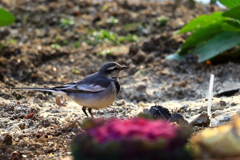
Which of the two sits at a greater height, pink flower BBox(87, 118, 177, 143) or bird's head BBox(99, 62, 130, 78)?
bird's head BBox(99, 62, 130, 78)

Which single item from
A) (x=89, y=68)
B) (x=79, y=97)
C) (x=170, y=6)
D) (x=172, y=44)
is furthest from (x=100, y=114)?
(x=170, y=6)

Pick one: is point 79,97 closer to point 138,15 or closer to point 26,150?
point 26,150

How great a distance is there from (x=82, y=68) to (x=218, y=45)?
276 centimetres

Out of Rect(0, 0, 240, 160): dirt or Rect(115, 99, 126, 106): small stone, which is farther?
Rect(115, 99, 126, 106): small stone

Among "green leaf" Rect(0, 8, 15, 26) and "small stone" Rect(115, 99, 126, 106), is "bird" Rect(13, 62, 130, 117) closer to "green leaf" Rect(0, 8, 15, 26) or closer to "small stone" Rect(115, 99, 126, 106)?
"small stone" Rect(115, 99, 126, 106)

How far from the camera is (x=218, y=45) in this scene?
24.9ft

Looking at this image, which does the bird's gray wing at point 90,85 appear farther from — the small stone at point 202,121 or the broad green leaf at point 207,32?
the broad green leaf at point 207,32

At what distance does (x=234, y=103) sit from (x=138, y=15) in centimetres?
567

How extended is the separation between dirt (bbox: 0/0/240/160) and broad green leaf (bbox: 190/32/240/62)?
1.30ft

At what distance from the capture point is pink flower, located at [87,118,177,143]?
243 centimetres

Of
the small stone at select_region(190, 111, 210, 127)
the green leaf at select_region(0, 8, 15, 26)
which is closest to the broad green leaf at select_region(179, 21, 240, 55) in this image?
the small stone at select_region(190, 111, 210, 127)

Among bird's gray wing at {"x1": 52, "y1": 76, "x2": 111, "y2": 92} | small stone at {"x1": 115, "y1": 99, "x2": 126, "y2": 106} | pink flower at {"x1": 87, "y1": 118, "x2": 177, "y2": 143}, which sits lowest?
pink flower at {"x1": 87, "y1": 118, "x2": 177, "y2": 143}

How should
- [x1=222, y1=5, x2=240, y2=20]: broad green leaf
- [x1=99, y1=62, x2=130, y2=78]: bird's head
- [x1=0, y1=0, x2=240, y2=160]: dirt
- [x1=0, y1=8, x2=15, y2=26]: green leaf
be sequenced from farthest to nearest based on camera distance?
1. [x1=0, y1=8, x2=15, y2=26]: green leaf
2. [x1=222, y1=5, x2=240, y2=20]: broad green leaf
3. [x1=99, y1=62, x2=130, y2=78]: bird's head
4. [x1=0, y1=0, x2=240, y2=160]: dirt

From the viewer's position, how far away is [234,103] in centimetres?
564
